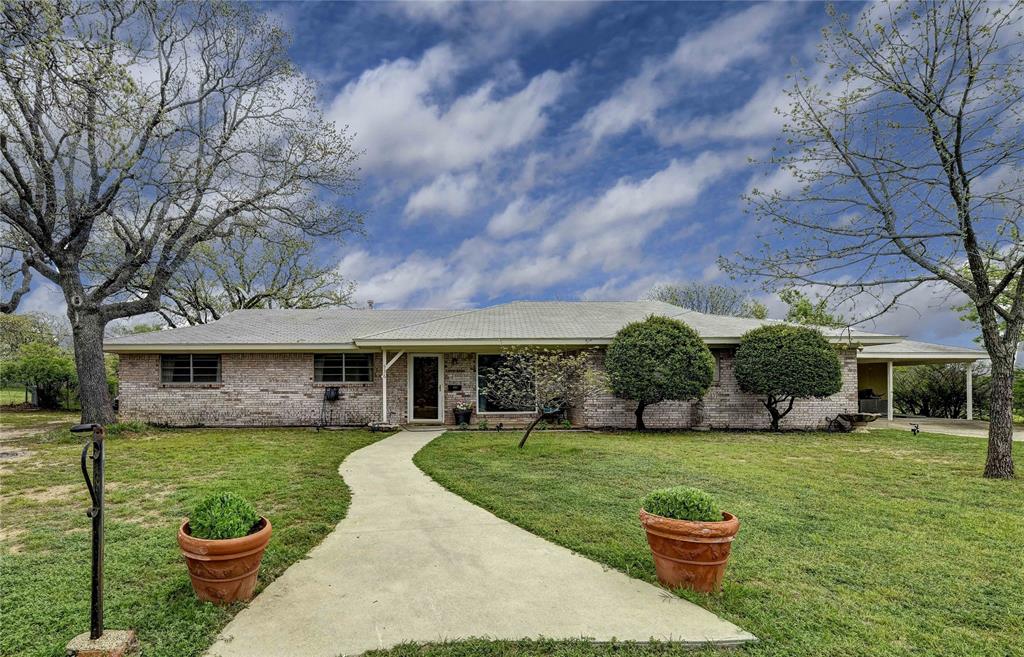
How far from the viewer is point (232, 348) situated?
1402 cm

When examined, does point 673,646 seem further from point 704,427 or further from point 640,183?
point 640,183

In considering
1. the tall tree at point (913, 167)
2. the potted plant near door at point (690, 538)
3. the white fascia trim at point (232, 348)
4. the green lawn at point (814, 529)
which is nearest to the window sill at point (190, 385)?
the white fascia trim at point (232, 348)

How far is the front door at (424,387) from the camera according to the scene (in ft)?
47.7

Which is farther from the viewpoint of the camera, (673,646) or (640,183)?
(640,183)

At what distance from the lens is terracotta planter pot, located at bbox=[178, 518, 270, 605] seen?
3.19m

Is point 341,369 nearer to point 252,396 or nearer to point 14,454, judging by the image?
point 252,396

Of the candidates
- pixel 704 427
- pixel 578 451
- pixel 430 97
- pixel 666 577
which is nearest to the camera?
pixel 666 577

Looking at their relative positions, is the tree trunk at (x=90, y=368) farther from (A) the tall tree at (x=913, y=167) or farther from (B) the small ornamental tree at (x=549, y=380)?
(A) the tall tree at (x=913, y=167)

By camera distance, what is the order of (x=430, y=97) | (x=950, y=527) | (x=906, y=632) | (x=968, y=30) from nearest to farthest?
(x=906, y=632) < (x=950, y=527) < (x=968, y=30) < (x=430, y=97)

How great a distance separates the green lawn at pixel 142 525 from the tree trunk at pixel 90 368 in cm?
184

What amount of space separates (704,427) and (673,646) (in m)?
12.0

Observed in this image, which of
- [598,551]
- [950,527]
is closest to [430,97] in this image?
[598,551]

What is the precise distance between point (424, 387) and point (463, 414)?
5.04 ft

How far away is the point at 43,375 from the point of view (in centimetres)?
1922
